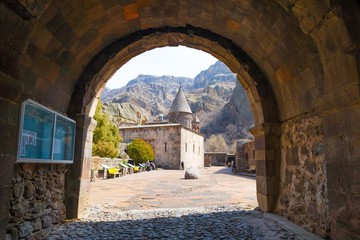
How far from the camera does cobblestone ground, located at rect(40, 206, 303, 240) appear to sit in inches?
166

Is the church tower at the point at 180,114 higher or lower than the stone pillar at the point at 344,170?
higher

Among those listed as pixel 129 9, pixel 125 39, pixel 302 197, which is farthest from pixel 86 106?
pixel 302 197

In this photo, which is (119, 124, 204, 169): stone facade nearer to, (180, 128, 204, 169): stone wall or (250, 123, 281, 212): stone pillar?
(180, 128, 204, 169): stone wall

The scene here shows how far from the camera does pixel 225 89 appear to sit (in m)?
95.4

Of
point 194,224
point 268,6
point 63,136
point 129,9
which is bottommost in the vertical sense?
point 194,224

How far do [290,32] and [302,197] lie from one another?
2.81 metres

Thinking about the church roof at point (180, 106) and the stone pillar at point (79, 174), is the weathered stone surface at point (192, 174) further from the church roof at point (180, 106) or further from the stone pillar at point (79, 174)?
the church roof at point (180, 106)

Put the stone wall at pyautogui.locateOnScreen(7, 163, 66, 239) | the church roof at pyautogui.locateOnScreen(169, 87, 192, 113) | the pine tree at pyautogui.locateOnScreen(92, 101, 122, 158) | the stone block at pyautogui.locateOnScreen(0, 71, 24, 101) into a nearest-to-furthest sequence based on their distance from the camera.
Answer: the stone block at pyautogui.locateOnScreen(0, 71, 24, 101) → the stone wall at pyautogui.locateOnScreen(7, 163, 66, 239) → the pine tree at pyautogui.locateOnScreen(92, 101, 122, 158) → the church roof at pyautogui.locateOnScreen(169, 87, 192, 113)

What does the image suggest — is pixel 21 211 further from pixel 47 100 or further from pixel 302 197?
pixel 302 197

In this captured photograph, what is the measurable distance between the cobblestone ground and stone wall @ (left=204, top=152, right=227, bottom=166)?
3922 centimetres

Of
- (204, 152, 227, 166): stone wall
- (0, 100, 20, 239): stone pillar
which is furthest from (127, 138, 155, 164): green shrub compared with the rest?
(0, 100, 20, 239): stone pillar

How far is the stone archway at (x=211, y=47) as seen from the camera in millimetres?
5504

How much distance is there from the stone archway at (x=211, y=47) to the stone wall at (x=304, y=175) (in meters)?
0.27

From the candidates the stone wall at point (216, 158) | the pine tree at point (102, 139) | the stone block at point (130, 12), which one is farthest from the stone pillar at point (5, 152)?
the stone wall at point (216, 158)
